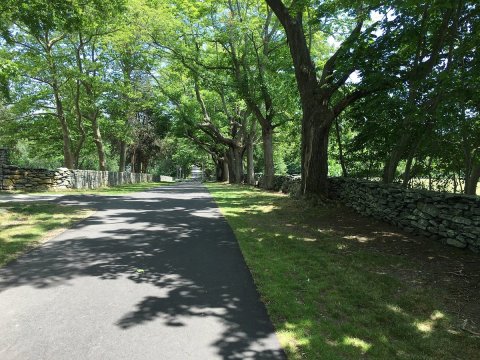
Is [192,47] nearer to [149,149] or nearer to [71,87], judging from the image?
[71,87]

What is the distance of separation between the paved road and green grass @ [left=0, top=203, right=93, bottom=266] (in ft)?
1.26

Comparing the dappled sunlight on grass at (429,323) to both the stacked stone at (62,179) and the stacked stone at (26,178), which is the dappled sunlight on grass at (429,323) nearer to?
the stacked stone at (26,178)

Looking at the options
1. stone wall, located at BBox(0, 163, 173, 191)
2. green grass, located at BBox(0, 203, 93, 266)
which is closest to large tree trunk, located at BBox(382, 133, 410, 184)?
green grass, located at BBox(0, 203, 93, 266)

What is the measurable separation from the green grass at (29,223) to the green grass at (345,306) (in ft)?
13.5

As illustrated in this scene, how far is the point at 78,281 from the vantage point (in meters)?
5.23

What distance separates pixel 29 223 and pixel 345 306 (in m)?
7.86

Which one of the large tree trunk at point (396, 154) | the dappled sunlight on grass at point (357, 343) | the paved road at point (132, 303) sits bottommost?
the dappled sunlight on grass at point (357, 343)

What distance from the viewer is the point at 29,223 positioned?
9.22 m

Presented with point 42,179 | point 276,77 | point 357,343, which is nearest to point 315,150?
point 276,77

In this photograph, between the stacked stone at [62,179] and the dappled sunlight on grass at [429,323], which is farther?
the stacked stone at [62,179]

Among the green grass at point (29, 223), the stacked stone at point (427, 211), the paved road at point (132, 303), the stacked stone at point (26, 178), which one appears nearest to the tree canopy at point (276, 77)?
the stacked stone at point (427, 211)

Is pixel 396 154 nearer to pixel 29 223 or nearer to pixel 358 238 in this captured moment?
pixel 358 238

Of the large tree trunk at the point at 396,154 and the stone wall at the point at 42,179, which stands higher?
the large tree trunk at the point at 396,154

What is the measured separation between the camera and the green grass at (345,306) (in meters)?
3.64
